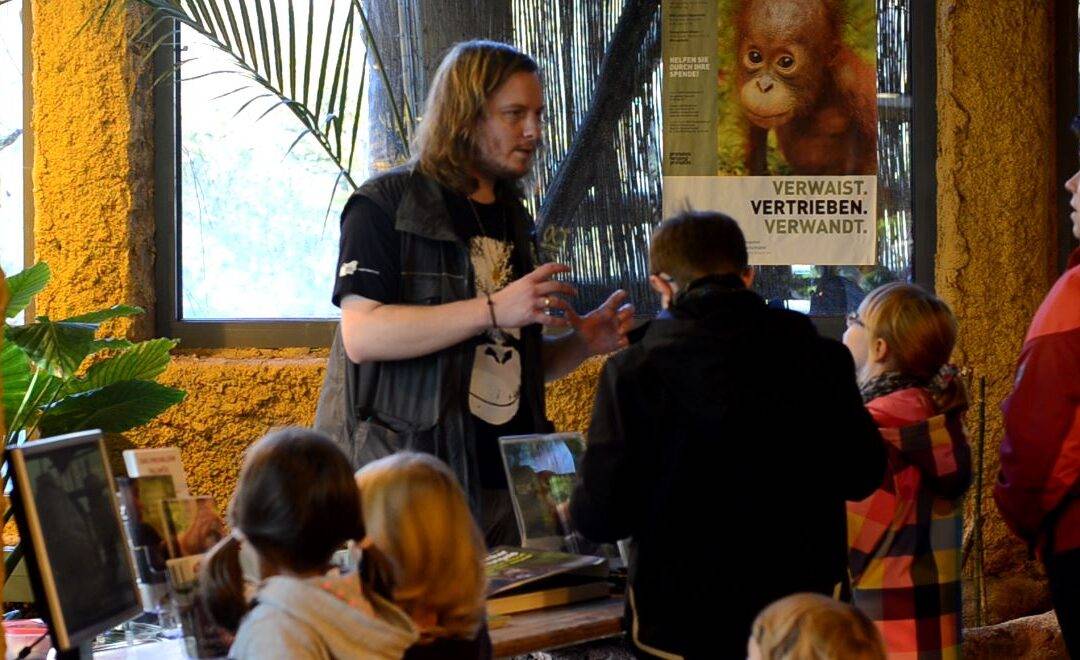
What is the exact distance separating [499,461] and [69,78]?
86.0 inches

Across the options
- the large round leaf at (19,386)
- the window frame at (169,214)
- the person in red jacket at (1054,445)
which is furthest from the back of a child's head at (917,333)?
the window frame at (169,214)

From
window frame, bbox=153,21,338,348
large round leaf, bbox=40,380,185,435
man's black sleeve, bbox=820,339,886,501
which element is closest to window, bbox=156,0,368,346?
window frame, bbox=153,21,338,348

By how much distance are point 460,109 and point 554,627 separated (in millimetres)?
1052

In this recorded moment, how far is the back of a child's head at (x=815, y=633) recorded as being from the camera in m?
1.83

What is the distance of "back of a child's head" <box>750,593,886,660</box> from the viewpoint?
1835 millimetres

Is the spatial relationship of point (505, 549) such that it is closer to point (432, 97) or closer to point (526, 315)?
point (526, 315)

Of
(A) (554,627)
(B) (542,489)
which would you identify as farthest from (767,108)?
(A) (554,627)

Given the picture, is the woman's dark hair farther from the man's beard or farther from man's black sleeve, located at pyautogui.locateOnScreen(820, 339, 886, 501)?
the man's beard

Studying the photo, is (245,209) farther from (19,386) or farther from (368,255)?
(368,255)

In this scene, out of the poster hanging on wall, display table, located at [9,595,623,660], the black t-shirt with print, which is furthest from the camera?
the poster hanging on wall

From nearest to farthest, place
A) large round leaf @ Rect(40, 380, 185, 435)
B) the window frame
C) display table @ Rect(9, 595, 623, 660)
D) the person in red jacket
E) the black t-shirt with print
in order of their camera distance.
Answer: display table @ Rect(9, 595, 623, 660) → the black t-shirt with print → the person in red jacket → large round leaf @ Rect(40, 380, 185, 435) → the window frame

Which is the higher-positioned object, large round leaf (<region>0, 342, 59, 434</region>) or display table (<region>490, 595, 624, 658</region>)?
large round leaf (<region>0, 342, 59, 434</region>)

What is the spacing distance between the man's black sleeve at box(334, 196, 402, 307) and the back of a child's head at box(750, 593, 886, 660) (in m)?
1.10

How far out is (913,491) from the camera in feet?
9.79
